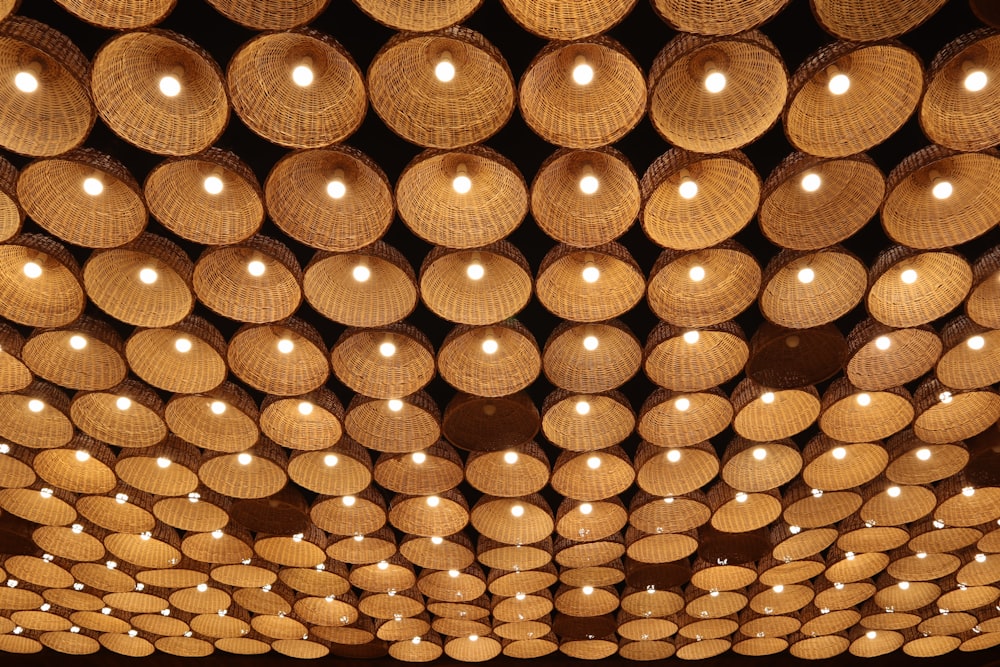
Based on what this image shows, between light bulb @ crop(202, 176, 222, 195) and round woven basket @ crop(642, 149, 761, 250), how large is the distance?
73.9 inches

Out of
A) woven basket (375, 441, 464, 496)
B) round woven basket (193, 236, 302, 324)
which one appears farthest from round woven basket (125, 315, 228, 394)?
woven basket (375, 441, 464, 496)

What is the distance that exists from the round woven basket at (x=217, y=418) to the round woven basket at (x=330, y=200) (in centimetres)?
140

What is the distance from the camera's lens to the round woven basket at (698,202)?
11.9 feet

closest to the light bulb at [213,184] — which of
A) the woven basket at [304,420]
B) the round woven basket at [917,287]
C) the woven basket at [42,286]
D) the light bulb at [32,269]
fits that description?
the woven basket at [42,286]

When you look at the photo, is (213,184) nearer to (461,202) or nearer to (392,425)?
(461,202)

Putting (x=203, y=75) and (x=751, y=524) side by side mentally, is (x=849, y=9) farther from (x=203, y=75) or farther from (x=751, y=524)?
(x=751, y=524)

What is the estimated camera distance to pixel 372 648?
740 cm

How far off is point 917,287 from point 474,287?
7.35 ft

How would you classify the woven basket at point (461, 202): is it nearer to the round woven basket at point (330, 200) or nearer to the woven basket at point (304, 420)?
the round woven basket at point (330, 200)

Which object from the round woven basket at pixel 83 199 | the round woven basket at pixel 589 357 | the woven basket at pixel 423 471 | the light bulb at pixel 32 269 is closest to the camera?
the round woven basket at pixel 83 199

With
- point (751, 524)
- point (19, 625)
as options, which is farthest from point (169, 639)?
point (751, 524)

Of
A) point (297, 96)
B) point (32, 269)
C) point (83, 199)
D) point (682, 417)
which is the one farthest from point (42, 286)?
point (682, 417)

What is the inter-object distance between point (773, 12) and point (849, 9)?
329mm

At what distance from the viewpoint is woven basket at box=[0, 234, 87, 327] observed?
13.3ft
